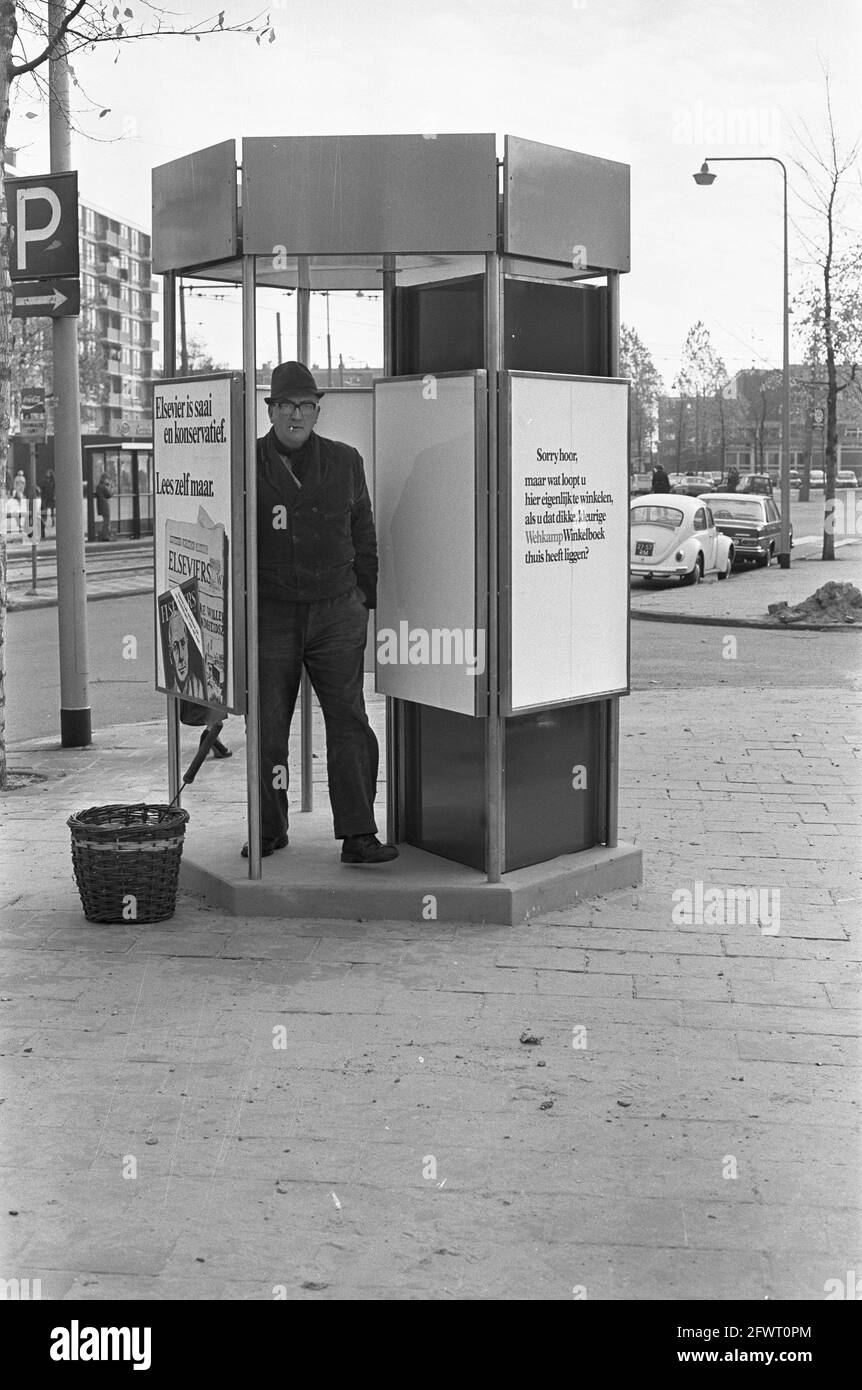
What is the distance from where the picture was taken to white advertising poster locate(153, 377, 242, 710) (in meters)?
6.55

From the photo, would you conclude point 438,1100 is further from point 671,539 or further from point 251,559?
point 671,539

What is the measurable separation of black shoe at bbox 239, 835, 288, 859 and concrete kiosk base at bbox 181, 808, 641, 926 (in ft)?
0.10

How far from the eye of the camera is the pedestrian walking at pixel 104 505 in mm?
40781

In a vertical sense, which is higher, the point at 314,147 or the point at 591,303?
the point at 314,147

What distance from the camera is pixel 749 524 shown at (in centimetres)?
3173

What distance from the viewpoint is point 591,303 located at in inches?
269

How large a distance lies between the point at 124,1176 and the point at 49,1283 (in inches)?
22.6

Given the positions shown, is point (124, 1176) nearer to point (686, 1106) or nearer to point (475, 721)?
point (686, 1106)

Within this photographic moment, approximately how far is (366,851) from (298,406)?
1.78 meters

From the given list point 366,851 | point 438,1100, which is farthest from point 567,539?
point 438,1100

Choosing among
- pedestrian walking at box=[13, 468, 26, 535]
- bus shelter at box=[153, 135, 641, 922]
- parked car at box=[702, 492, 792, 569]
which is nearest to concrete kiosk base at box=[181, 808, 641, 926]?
bus shelter at box=[153, 135, 641, 922]
